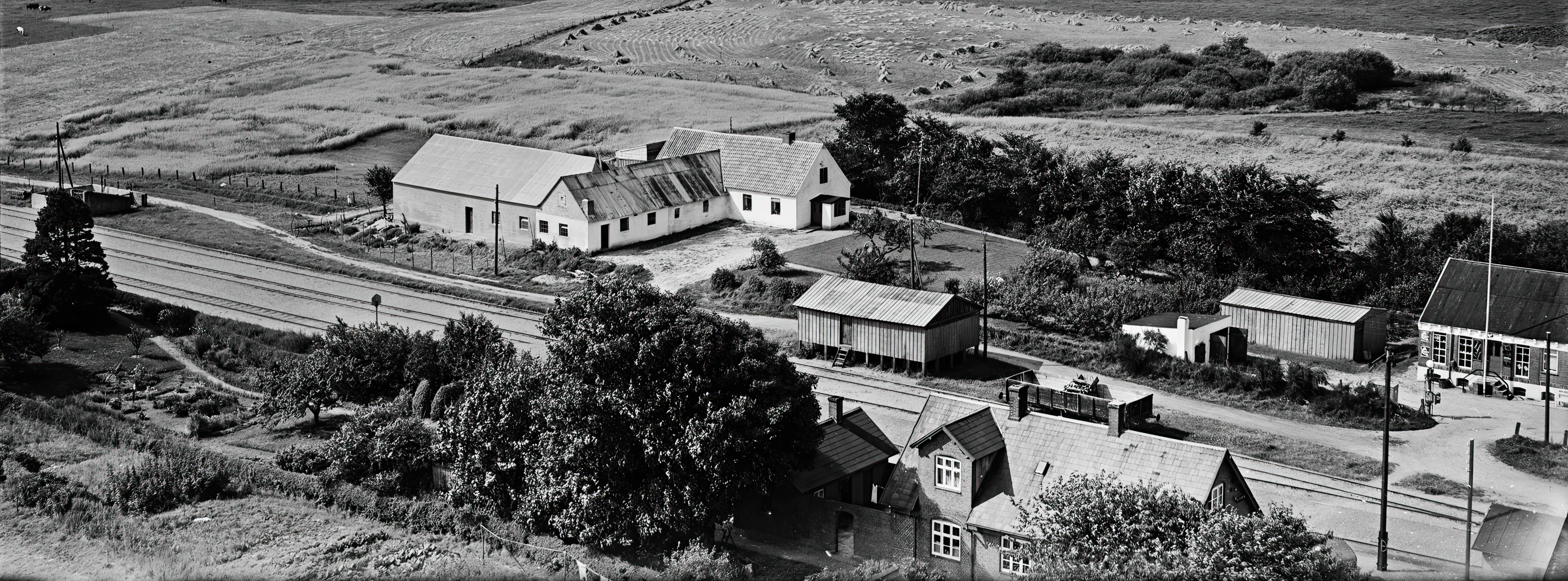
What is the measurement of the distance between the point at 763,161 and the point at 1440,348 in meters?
29.3

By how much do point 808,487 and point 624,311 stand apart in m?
5.49

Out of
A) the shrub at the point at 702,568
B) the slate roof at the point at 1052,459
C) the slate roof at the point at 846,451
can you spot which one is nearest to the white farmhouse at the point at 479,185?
the slate roof at the point at 846,451

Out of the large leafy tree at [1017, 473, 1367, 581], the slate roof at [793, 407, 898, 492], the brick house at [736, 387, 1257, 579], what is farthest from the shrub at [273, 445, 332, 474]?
the large leafy tree at [1017, 473, 1367, 581]

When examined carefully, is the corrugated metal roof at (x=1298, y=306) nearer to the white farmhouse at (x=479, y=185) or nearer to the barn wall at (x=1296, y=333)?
the barn wall at (x=1296, y=333)

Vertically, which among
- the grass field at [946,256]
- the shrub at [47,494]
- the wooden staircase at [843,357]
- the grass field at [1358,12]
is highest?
the grass field at [1358,12]

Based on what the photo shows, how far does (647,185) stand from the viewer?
60.2 metres

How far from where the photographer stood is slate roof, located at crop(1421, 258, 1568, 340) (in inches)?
1607

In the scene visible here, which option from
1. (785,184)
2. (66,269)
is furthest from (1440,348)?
(66,269)

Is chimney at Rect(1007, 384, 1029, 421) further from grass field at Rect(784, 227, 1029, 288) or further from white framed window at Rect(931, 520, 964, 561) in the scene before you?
grass field at Rect(784, 227, 1029, 288)

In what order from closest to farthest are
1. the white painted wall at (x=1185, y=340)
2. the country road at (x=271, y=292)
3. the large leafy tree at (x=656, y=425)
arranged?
the large leafy tree at (x=656, y=425) → the white painted wall at (x=1185, y=340) → the country road at (x=271, y=292)

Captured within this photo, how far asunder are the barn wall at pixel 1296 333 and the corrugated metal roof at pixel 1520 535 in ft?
53.9

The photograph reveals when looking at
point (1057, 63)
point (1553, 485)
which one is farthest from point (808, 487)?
point (1057, 63)

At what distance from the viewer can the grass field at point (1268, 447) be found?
3541 cm

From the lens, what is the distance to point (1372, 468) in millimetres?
35312
